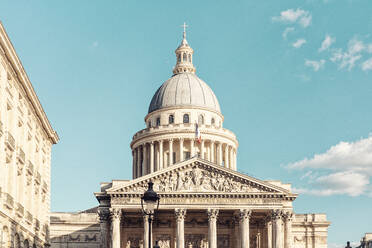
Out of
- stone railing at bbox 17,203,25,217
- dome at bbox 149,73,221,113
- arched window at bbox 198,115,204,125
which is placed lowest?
stone railing at bbox 17,203,25,217

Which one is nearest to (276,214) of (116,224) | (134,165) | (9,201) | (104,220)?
(116,224)

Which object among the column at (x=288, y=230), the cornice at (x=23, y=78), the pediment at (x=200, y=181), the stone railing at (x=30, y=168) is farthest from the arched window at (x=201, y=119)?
the stone railing at (x=30, y=168)

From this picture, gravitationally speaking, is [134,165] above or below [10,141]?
above

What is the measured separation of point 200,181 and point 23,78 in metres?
39.6

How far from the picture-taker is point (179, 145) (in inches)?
4252

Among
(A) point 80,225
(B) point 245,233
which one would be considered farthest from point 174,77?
(B) point 245,233

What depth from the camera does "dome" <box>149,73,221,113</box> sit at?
11419cm

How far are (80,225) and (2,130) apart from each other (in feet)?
186

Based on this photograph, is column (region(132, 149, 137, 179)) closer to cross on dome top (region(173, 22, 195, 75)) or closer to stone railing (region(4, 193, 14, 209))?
cross on dome top (region(173, 22, 195, 75))

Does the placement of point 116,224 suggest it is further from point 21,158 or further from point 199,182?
point 21,158

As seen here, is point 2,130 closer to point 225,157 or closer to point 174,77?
point 225,157

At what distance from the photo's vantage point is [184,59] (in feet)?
402

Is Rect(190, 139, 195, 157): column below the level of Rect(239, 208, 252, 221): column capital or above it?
above

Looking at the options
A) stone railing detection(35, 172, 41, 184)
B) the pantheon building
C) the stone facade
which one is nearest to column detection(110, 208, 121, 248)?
the pantheon building
